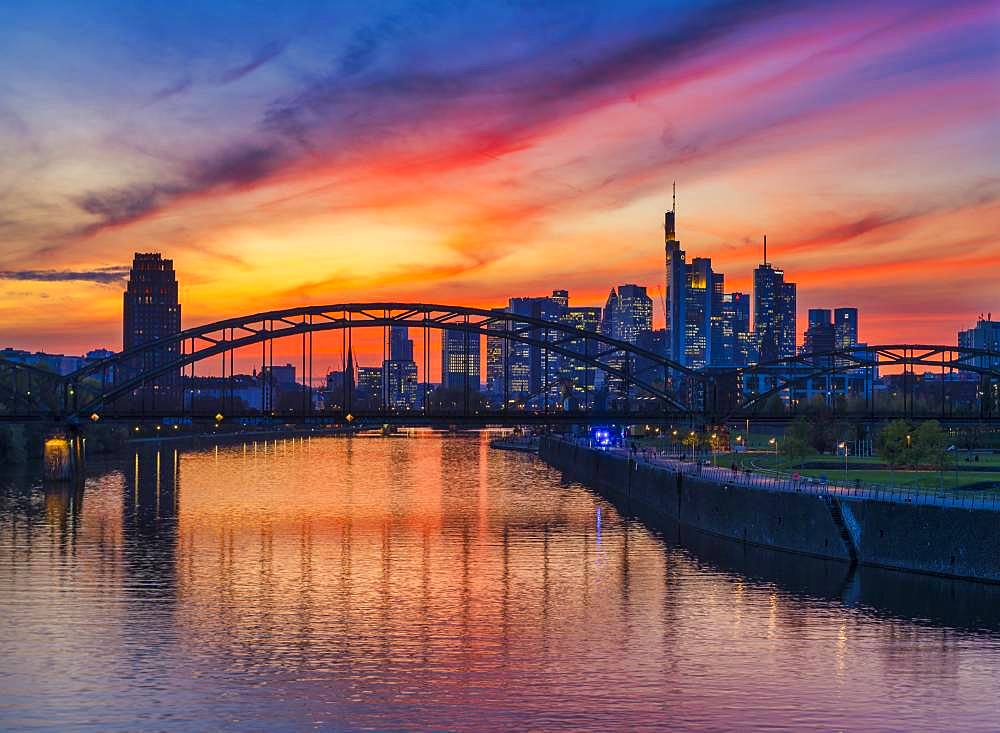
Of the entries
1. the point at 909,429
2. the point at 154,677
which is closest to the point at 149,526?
the point at 154,677

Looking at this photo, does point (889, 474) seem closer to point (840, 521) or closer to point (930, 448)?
point (930, 448)

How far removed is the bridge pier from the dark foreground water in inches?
1319

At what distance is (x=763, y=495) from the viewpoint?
A: 208ft

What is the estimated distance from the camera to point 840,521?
2215 inches

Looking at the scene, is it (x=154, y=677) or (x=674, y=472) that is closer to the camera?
(x=154, y=677)

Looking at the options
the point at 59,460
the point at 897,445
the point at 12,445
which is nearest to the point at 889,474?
the point at 897,445

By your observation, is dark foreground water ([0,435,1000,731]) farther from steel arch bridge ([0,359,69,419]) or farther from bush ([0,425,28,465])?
bush ([0,425,28,465])

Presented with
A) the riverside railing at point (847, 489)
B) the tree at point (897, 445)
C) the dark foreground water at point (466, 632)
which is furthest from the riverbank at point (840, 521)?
the tree at point (897, 445)

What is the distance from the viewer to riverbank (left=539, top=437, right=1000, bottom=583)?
49.8 m

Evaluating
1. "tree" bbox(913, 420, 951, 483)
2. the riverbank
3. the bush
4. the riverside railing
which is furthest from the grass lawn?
the bush

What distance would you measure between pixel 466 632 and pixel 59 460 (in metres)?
78.0

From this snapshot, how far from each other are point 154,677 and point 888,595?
95.7 feet

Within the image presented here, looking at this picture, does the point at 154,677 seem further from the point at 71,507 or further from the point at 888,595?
the point at 71,507

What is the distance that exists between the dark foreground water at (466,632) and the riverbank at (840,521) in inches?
49.3
